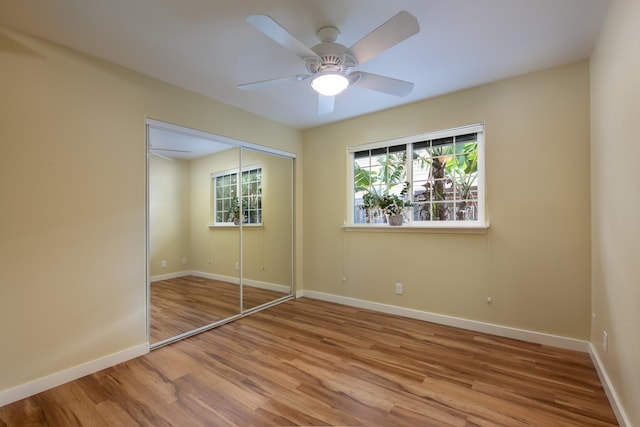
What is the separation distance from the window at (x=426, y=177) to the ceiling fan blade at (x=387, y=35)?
173cm

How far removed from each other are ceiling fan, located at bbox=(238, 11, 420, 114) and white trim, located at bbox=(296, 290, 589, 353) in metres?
2.40

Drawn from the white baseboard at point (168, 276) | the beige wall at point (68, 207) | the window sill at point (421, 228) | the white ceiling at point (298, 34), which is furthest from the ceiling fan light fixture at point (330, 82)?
the white baseboard at point (168, 276)

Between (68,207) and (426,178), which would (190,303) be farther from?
(426,178)

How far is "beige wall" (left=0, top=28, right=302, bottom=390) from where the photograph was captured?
1.93 meters

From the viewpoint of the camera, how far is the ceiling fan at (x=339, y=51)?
1.53 meters

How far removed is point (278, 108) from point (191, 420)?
3.09m

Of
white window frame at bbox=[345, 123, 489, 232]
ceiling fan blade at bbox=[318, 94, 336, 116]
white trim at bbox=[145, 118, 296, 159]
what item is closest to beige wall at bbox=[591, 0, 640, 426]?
white window frame at bbox=[345, 123, 489, 232]

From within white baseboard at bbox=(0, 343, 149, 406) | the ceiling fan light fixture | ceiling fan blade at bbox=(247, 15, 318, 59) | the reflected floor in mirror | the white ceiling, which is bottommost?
white baseboard at bbox=(0, 343, 149, 406)

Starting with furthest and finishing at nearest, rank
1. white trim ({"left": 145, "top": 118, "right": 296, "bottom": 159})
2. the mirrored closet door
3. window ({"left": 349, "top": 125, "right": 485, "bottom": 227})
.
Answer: window ({"left": 349, "top": 125, "right": 485, "bottom": 227}) → the mirrored closet door → white trim ({"left": 145, "top": 118, "right": 296, "bottom": 159})

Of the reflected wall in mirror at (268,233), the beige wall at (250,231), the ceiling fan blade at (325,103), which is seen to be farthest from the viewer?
the reflected wall in mirror at (268,233)

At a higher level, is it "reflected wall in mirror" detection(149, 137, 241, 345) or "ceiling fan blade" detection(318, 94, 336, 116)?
"ceiling fan blade" detection(318, 94, 336, 116)

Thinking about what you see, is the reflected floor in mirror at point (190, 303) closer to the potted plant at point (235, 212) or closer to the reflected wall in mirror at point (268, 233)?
the reflected wall in mirror at point (268, 233)

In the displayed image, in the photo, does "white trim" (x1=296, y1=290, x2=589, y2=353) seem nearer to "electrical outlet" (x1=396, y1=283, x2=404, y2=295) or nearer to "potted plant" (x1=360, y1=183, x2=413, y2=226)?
"electrical outlet" (x1=396, y1=283, x2=404, y2=295)

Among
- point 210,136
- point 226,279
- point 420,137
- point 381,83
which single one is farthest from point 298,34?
point 226,279
